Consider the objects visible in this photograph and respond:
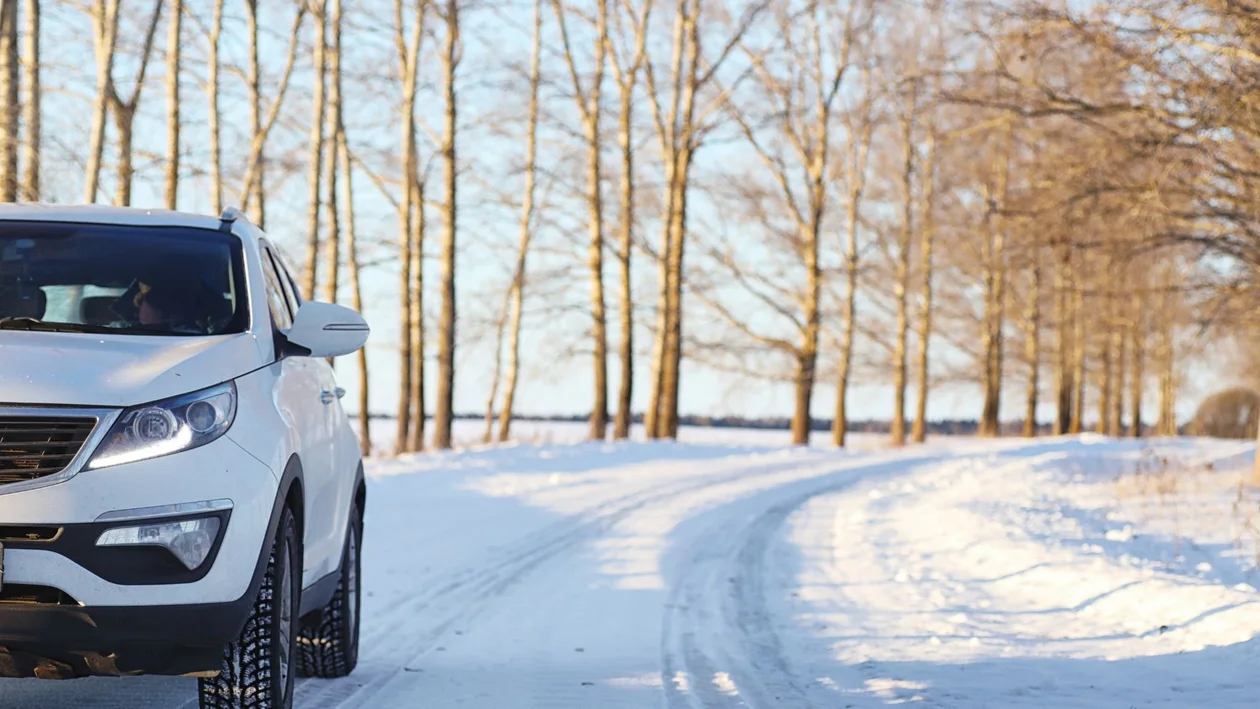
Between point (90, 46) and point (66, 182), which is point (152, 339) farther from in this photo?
point (90, 46)

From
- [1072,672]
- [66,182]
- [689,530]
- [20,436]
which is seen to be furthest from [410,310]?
[20,436]

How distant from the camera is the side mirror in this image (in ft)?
18.3

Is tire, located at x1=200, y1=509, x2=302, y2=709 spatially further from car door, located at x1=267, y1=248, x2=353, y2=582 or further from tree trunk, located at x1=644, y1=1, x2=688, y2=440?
tree trunk, located at x1=644, y1=1, x2=688, y2=440

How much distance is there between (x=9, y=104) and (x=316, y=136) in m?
8.16

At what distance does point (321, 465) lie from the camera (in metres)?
5.92

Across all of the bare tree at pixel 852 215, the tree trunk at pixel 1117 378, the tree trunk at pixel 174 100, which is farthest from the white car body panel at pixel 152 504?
the tree trunk at pixel 1117 378

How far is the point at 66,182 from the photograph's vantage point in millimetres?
19312

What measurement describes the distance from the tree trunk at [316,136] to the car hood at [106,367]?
63.2 ft

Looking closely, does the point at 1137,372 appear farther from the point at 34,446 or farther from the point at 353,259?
the point at 34,446

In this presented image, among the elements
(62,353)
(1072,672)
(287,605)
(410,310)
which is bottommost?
(1072,672)

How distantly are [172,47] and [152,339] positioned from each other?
19.3 m

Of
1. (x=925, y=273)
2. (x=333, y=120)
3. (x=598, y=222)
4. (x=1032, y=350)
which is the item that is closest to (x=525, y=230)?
(x=598, y=222)

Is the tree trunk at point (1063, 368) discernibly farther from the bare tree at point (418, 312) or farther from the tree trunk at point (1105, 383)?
the bare tree at point (418, 312)

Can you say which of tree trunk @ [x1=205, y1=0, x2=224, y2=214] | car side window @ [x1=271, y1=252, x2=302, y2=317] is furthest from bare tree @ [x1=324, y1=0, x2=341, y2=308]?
car side window @ [x1=271, y1=252, x2=302, y2=317]
